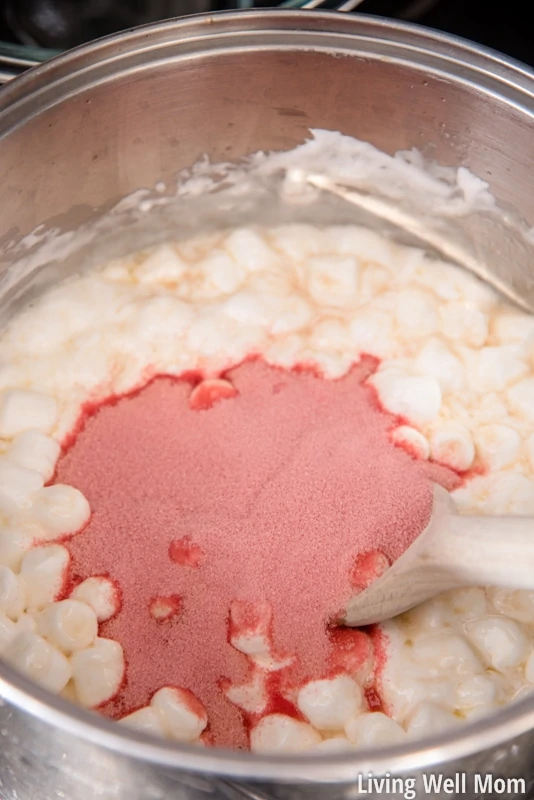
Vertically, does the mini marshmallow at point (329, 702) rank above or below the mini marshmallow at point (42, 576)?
below

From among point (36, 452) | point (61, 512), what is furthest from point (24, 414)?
point (61, 512)

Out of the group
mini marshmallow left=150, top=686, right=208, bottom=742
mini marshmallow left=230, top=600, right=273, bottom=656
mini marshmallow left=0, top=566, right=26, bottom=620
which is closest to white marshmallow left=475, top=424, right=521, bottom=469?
mini marshmallow left=230, top=600, right=273, bottom=656

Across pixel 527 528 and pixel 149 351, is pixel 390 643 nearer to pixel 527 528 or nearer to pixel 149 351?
pixel 527 528

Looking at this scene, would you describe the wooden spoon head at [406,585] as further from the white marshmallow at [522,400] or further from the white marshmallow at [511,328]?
the white marshmallow at [511,328]

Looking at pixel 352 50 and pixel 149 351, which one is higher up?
pixel 352 50

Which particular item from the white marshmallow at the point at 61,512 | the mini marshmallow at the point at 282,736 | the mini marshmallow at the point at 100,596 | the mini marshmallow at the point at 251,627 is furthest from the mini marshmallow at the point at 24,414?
the mini marshmallow at the point at 282,736

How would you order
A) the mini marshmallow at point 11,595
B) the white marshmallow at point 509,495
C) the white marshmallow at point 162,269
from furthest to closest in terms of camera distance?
the white marshmallow at point 162,269
the white marshmallow at point 509,495
the mini marshmallow at point 11,595

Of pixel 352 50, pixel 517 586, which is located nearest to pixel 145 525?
pixel 517 586
